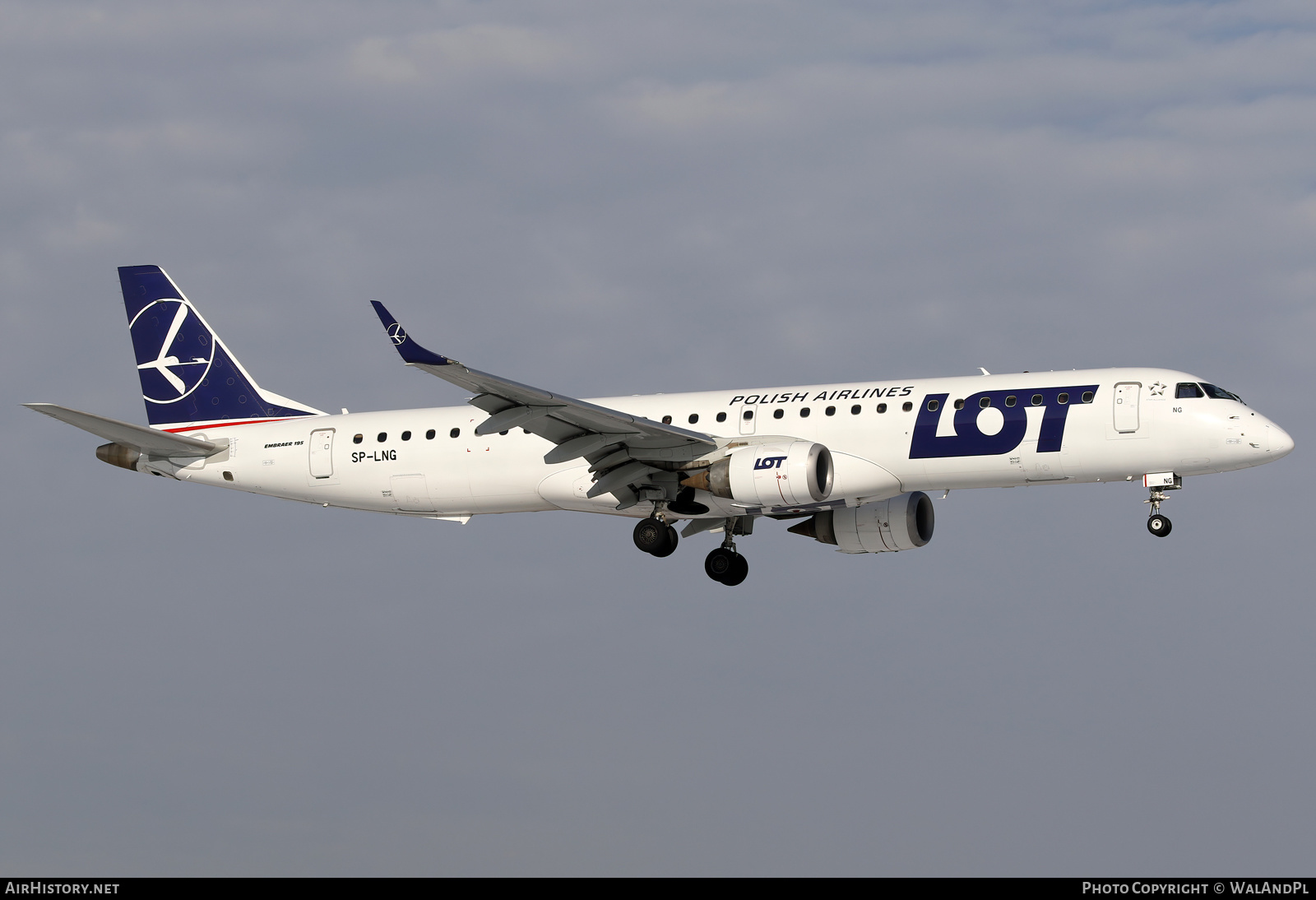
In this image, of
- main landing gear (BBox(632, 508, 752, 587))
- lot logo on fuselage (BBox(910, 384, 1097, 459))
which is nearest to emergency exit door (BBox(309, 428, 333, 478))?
main landing gear (BBox(632, 508, 752, 587))

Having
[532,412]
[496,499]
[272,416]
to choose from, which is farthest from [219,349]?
[532,412]

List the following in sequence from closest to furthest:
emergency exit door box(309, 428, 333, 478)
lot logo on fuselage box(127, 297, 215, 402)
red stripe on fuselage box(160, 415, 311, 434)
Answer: emergency exit door box(309, 428, 333, 478) → red stripe on fuselage box(160, 415, 311, 434) → lot logo on fuselage box(127, 297, 215, 402)

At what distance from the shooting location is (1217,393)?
123 feet

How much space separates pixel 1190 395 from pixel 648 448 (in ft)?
42.1

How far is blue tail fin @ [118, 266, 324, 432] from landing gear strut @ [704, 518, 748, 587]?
1207cm

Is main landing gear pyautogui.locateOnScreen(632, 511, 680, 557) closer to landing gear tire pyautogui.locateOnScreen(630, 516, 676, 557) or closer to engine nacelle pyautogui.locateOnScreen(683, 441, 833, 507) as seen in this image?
landing gear tire pyautogui.locateOnScreen(630, 516, 676, 557)

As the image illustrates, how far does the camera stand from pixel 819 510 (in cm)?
4247

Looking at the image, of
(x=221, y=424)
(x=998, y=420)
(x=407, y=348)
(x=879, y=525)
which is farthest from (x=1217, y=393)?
(x=221, y=424)

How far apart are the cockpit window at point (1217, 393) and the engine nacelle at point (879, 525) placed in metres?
8.45

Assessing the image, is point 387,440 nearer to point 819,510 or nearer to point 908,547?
point 819,510

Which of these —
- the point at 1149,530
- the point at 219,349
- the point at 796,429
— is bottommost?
the point at 1149,530

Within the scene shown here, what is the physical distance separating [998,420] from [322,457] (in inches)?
719

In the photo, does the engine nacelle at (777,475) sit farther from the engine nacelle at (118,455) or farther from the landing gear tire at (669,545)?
the engine nacelle at (118,455)

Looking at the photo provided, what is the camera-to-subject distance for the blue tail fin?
150 ft
